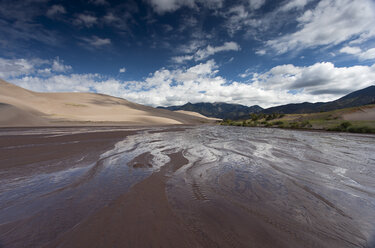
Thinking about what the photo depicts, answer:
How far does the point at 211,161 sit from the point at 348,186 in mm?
4168

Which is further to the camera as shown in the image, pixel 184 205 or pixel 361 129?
pixel 361 129

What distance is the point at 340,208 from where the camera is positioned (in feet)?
10.1

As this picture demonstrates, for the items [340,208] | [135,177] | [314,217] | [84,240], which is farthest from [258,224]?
[135,177]

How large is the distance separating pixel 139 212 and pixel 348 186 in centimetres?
569

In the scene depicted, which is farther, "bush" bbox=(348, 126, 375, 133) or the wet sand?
"bush" bbox=(348, 126, 375, 133)

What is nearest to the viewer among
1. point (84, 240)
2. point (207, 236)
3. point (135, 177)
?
point (84, 240)

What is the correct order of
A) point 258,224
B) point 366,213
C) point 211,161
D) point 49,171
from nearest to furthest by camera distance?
point 258,224
point 366,213
point 49,171
point 211,161

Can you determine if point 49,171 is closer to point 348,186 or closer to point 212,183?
point 212,183

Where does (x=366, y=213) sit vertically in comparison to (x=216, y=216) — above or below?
below

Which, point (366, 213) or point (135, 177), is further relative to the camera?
point (135, 177)

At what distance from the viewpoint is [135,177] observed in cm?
451

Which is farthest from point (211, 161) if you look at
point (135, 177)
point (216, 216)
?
point (216, 216)

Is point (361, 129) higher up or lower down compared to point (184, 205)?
lower down

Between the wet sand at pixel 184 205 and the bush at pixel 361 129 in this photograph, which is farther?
the bush at pixel 361 129
